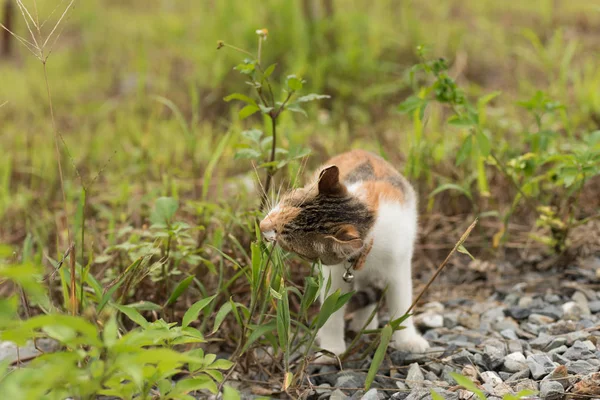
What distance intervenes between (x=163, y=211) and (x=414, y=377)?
3.75 ft

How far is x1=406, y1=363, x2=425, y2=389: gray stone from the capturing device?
237 centimetres

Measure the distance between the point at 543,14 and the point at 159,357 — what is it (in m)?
6.42

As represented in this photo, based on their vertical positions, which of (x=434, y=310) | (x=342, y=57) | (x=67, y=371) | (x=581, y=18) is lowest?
(x=434, y=310)

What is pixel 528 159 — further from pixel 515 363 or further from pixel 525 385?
pixel 525 385

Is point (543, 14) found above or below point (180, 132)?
above

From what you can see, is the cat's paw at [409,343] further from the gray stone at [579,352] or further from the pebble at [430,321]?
the gray stone at [579,352]

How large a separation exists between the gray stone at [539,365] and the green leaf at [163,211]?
4.72 feet

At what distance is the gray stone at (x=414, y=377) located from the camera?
2.37 m

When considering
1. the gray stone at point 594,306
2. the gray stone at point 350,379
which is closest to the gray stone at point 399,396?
the gray stone at point 350,379

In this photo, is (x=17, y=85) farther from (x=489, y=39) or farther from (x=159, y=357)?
(x=159, y=357)

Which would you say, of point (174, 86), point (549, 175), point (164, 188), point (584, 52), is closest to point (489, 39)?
point (584, 52)

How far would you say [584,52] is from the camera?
6117mm

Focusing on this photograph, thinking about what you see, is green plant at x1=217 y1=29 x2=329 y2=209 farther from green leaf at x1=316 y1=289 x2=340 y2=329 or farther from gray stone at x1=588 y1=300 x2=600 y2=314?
gray stone at x1=588 y1=300 x2=600 y2=314

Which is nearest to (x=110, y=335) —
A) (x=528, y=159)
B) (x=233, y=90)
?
(x=528, y=159)
